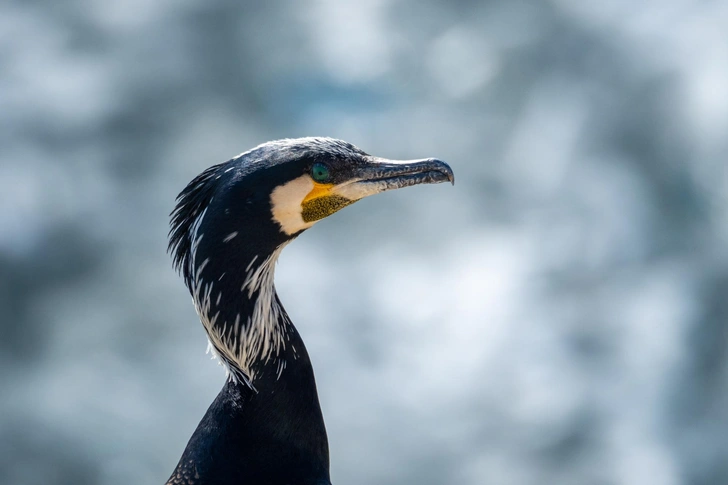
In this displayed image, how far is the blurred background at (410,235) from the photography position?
8211 millimetres

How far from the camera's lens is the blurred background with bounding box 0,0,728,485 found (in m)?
8.21

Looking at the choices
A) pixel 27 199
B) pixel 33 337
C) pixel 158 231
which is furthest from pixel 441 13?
pixel 33 337

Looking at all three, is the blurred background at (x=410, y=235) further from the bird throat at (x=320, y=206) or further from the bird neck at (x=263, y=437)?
the bird throat at (x=320, y=206)

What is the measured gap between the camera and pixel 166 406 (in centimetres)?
824

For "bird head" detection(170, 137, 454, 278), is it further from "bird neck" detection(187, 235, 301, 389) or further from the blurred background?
the blurred background

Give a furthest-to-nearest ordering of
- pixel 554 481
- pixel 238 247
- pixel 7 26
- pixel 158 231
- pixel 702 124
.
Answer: pixel 7 26
pixel 702 124
pixel 158 231
pixel 554 481
pixel 238 247

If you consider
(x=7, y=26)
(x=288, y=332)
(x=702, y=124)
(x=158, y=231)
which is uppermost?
(x=7, y=26)

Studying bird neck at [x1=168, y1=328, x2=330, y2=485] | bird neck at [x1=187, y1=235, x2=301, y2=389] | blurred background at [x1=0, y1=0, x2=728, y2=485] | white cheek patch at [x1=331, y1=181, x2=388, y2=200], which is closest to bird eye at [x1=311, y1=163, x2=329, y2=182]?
white cheek patch at [x1=331, y1=181, x2=388, y2=200]

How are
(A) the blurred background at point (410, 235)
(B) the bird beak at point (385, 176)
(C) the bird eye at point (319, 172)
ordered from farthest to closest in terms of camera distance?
(A) the blurred background at point (410, 235), (B) the bird beak at point (385, 176), (C) the bird eye at point (319, 172)

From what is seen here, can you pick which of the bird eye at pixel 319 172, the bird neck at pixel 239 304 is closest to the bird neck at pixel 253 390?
the bird neck at pixel 239 304

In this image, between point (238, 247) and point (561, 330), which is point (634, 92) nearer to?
point (561, 330)

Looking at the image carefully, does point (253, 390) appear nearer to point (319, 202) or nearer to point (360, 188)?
point (319, 202)

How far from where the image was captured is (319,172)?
3896mm

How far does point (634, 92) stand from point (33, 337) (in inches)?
223
